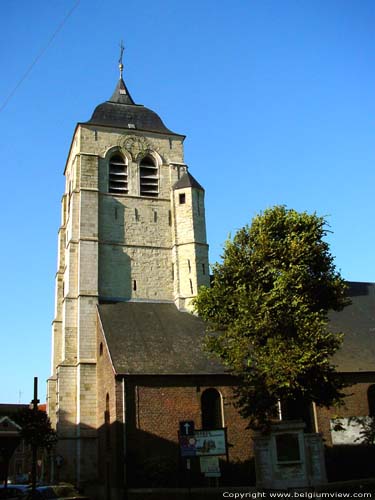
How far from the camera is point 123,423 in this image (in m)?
21.5

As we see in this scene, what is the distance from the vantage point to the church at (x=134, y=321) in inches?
874

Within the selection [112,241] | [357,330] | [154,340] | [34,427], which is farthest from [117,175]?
[34,427]

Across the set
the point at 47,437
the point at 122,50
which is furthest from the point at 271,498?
the point at 122,50

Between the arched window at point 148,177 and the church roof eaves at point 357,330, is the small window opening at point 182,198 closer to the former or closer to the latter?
the arched window at point 148,177

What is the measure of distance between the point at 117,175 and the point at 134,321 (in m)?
9.19

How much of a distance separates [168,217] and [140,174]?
3018 mm

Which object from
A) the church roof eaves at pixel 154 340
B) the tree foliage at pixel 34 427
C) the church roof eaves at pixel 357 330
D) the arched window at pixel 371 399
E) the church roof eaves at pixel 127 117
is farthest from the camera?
the church roof eaves at pixel 127 117

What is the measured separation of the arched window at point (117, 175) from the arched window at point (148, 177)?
0.91 m

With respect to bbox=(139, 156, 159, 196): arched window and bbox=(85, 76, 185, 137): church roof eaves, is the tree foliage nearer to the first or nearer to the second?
bbox=(139, 156, 159, 196): arched window

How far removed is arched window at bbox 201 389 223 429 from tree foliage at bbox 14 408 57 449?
6329 millimetres

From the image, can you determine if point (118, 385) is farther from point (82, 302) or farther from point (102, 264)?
point (102, 264)

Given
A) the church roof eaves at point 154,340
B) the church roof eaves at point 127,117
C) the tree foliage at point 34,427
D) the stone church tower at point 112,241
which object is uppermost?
the church roof eaves at point 127,117

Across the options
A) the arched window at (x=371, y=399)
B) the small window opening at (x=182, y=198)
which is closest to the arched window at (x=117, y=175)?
the small window opening at (x=182, y=198)

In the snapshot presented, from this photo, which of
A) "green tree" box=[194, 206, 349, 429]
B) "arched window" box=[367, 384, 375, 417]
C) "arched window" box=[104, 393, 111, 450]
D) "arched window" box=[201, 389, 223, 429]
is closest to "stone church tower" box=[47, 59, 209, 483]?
"arched window" box=[104, 393, 111, 450]
